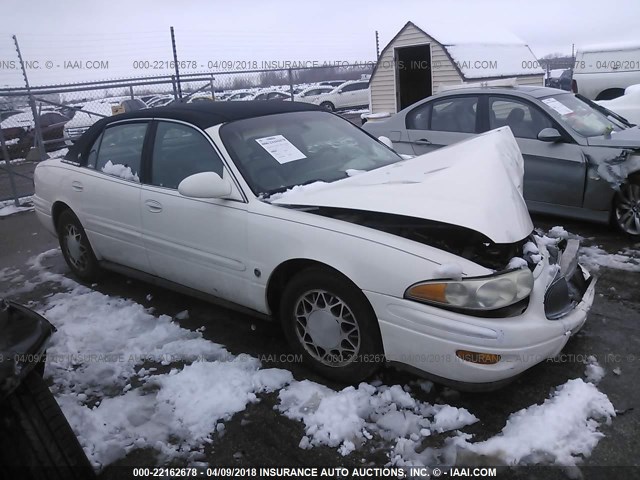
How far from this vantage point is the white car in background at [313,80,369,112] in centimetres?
2250

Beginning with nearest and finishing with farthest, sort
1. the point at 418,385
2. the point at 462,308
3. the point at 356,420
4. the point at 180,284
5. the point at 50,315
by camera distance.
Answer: the point at 462,308 → the point at 356,420 → the point at 418,385 → the point at 180,284 → the point at 50,315

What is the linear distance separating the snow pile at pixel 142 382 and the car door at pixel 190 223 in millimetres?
423

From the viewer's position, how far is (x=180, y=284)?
3.79 m

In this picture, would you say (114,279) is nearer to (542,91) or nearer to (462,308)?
(462,308)

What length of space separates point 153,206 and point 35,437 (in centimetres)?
208

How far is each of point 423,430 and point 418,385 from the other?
0.39 meters

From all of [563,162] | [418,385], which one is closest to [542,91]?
[563,162]

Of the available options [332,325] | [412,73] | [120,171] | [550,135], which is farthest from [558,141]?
[412,73]

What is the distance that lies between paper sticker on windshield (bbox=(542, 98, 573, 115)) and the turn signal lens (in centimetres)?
399

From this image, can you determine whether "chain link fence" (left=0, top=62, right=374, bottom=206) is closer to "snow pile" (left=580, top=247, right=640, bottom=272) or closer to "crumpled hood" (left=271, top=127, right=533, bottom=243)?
"crumpled hood" (left=271, top=127, right=533, bottom=243)

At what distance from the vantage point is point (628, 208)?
5.02 meters

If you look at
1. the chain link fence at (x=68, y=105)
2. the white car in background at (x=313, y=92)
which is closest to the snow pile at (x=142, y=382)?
the chain link fence at (x=68, y=105)

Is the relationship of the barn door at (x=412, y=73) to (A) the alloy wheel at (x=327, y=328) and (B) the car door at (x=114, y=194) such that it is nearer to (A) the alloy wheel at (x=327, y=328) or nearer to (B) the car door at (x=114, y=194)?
(B) the car door at (x=114, y=194)

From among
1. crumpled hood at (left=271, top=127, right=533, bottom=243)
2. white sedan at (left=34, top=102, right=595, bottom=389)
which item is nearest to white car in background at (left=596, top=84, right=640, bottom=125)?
white sedan at (left=34, top=102, right=595, bottom=389)
